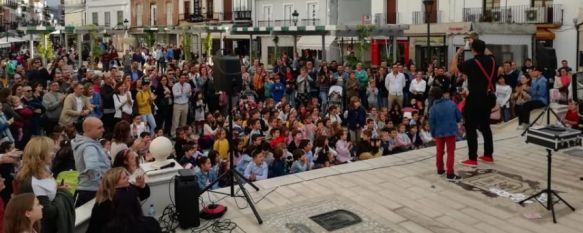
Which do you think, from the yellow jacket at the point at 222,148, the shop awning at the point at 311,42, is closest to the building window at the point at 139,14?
the shop awning at the point at 311,42

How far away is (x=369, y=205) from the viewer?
21.1ft

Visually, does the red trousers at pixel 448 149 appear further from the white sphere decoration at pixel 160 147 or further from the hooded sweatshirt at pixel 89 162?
the hooded sweatshirt at pixel 89 162

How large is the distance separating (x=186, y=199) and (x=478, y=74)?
4.29m

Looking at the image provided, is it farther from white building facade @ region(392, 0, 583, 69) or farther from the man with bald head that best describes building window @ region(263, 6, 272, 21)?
the man with bald head

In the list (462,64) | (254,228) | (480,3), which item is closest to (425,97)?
(462,64)

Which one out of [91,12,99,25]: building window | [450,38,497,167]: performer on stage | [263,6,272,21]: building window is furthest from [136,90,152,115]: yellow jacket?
[91,12,99,25]: building window

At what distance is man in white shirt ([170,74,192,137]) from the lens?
12422mm

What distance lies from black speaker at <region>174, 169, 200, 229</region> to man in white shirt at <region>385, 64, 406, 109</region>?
899 centimetres

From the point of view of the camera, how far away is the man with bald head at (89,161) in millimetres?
5328

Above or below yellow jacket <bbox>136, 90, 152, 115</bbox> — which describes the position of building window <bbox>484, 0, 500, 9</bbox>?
above

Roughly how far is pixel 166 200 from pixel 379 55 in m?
24.8

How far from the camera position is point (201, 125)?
11758 mm

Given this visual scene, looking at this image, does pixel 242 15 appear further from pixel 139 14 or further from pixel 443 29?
pixel 443 29

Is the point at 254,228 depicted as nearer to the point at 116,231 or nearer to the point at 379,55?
the point at 116,231
